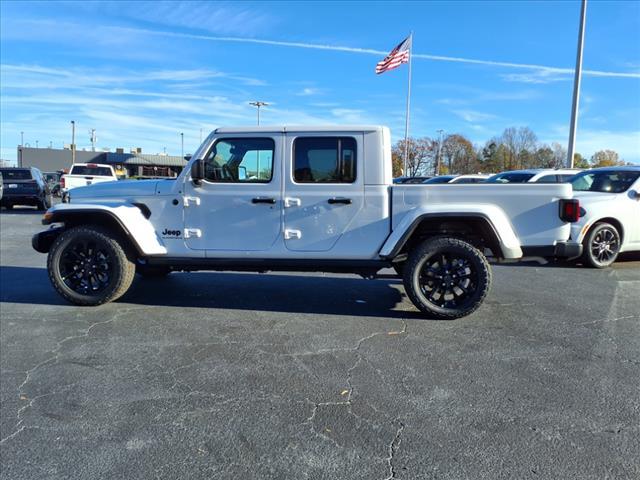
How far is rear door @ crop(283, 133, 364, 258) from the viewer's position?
16.2 feet

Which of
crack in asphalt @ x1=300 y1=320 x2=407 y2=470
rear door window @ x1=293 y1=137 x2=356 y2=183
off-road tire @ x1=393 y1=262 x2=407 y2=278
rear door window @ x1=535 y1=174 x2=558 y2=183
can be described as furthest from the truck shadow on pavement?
rear door window @ x1=535 y1=174 x2=558 y2=183

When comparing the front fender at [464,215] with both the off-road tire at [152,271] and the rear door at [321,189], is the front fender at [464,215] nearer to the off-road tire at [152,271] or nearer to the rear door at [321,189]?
the rear door at [321,189]

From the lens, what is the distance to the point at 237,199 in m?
5.07

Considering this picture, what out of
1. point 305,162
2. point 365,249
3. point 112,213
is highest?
point 305,162

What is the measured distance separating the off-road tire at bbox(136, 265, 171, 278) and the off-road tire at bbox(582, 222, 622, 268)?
21.0ft

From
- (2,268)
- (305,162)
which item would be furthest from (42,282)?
(305,162)

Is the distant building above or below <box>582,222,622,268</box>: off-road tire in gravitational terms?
above

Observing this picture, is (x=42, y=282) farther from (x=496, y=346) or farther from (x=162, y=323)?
(x=496, y=346)

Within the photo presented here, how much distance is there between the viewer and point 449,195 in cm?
475

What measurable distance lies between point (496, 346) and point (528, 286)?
2647mm

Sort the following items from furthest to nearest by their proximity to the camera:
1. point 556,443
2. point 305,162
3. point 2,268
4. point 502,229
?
point 2,268, point 305,162, point 502,229, point 556,443

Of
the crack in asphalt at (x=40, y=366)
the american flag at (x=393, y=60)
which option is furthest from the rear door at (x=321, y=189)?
the american flag at (x=393, y=60)

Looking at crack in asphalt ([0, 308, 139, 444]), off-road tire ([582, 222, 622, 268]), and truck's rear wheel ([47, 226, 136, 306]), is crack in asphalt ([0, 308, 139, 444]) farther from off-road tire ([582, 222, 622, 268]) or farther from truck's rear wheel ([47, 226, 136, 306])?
off-road tire ([582, 222, 622, 268])

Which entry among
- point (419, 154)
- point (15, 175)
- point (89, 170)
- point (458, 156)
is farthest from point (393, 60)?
point (458, 156)
